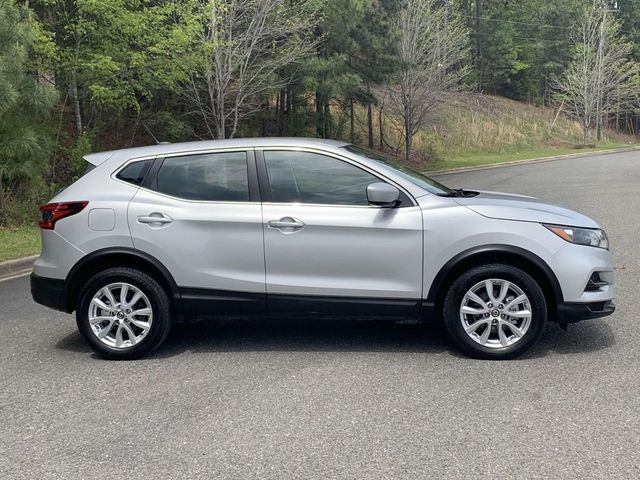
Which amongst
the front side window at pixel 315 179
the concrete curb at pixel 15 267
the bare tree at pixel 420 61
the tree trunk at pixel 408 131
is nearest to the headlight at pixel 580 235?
the front side window at pixel 315 179

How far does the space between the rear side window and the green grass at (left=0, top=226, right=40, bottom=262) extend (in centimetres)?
518

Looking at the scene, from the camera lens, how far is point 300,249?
4859 mm

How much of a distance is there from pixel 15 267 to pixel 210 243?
221 inches

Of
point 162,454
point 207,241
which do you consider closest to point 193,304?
point 207,241

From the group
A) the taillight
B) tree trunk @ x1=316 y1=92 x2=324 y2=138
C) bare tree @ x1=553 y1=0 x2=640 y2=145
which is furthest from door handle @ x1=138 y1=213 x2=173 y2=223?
bare tree @ x1=553 y1=0 x2=640 y2=145

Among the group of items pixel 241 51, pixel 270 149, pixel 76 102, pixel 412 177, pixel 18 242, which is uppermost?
pixel 241 51

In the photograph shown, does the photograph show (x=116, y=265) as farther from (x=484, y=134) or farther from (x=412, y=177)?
(x=484, y=134)

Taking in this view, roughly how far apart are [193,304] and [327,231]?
1248 mm

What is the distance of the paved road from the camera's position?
3309 mm

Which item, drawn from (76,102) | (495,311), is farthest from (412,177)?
(76,102)

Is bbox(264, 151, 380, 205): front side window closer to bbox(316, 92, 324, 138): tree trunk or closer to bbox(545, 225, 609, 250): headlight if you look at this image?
bbox(545, 225, 609, 250): headlight

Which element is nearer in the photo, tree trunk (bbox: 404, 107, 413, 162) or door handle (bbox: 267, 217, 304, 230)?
door handle (bbox: 267, 217, 304, 230)

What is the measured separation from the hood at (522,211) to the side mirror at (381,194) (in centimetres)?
58

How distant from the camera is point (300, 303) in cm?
490
